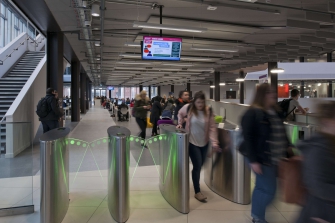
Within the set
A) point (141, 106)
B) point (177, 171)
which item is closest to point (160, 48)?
point (141, 106)

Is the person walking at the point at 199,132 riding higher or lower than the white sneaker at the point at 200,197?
higher

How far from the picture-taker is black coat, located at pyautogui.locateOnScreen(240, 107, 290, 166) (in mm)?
2465

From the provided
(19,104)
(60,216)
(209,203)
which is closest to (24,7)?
(19,104)

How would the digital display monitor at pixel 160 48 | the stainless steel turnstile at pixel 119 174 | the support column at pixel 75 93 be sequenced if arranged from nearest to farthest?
the stainless steel turnstile at pixel 119 174, the digital display monitor at pixel 160 48, the support column at pixel 75 93

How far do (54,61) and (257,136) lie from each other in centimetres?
702

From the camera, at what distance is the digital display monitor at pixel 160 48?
7.17m

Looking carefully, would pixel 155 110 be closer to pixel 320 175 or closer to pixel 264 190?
pixel 264 190

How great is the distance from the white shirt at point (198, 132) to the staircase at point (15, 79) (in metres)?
6.80

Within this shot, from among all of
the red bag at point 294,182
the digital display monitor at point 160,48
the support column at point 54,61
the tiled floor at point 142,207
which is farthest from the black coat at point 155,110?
the red bag at point 294,182

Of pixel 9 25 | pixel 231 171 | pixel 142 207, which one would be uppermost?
pixel 9 25

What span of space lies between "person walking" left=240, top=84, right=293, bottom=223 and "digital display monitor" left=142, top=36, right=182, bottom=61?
496 centimetres

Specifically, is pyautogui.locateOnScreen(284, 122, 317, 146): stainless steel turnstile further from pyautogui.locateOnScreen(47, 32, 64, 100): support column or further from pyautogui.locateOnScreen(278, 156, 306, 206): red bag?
pyautogui.locateOnScreen(47, 32, 64, 100): support column

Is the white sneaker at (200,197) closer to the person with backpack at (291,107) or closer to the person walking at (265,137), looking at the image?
the person walking at (265,137)

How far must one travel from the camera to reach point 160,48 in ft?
23.8
